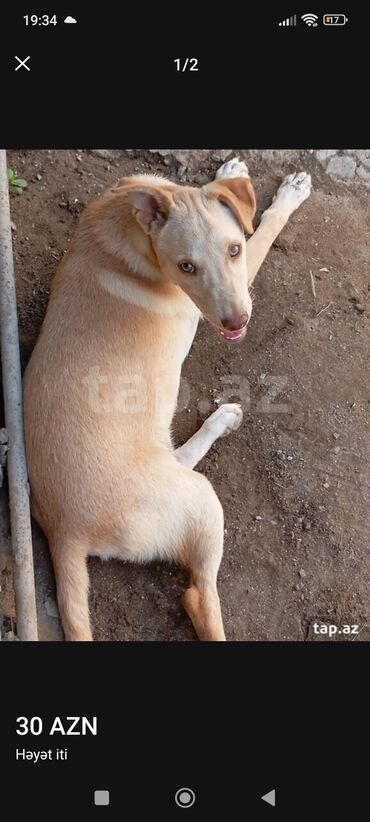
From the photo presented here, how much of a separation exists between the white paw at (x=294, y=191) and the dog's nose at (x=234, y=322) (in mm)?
1435

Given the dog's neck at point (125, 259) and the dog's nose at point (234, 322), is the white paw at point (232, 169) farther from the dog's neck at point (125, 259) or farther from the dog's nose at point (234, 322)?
the dog's nose at point (234, 322)

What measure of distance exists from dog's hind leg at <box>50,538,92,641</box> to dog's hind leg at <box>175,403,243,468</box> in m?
0.73

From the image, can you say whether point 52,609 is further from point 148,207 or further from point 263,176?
point 263,176

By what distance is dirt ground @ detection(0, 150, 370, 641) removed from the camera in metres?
3.37

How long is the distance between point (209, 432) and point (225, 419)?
11cm

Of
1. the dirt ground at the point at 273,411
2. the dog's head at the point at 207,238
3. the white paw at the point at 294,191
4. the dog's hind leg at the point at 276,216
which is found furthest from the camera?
the white paw at the point at 294,191

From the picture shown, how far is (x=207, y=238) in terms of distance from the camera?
108 inches
